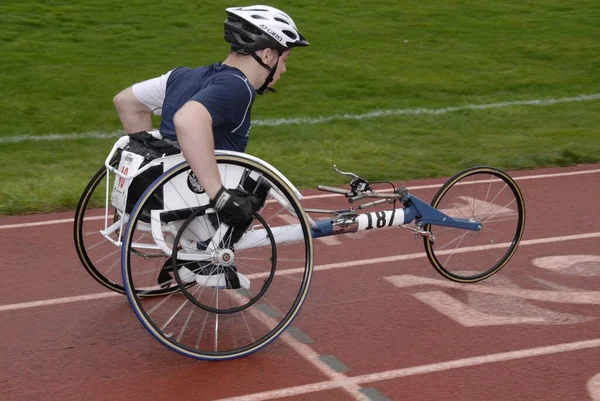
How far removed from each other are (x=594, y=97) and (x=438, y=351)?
367 inches

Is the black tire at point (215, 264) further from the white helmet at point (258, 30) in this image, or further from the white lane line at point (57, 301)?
the white helmet at point (258, 30)

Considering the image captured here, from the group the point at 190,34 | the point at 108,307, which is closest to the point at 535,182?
the point at 108,307

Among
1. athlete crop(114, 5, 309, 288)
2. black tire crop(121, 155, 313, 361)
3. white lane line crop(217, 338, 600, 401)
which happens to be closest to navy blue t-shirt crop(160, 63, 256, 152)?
athlete crop(114, 5, 309, 288)

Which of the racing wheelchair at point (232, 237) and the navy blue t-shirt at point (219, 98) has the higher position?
the navy blue t-shirt at point (219, 98)

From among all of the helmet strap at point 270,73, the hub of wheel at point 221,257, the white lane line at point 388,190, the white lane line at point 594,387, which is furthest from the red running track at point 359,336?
the helmet strap at point 270,73

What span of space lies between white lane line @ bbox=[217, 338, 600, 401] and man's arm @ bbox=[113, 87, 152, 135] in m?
1.76

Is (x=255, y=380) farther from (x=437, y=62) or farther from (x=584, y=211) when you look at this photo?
(x=437, y=62)

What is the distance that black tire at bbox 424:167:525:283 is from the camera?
613 cm

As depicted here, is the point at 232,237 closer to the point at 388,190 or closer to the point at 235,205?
the point at 235,205

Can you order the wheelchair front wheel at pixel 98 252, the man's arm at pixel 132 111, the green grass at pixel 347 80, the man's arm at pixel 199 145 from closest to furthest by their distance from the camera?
1. the man's arm at pixel 199 145
2. the man's arm at pixel 132 111
3. the wheelchair front wheel at pixel 98 252
4. the green grass at pixel 347 80

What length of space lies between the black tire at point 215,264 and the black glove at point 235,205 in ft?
0.32

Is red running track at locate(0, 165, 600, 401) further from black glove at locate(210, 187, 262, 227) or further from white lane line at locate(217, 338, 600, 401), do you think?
black glove at locate(210, 187, 262, 227)

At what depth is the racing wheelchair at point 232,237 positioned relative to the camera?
4812 mm

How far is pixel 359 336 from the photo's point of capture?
5355mm
